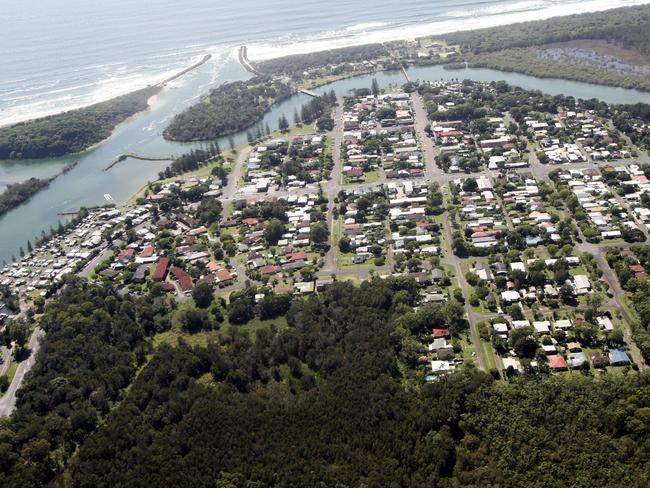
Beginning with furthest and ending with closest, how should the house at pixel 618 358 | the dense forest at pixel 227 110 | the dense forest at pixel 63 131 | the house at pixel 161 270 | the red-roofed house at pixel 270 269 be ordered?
the dense forest at pixel 63 131 < the dense forest at pixel 227 110 < the house at pixel 161 270 < the red-roofed house at pixel 270 269 < the house at pixel 618 358

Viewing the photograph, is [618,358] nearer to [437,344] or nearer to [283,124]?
[437,344]

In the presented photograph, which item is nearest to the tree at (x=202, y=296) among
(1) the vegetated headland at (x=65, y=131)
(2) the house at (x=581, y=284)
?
(2) the house at (x=581, y=284)

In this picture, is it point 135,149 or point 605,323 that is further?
point 135,149

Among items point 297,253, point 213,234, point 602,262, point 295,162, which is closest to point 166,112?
point 295,162

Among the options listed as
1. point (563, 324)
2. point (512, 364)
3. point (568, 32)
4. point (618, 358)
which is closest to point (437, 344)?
point (512, 364)

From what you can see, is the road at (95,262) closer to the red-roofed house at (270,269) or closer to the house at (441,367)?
the red-roofed house at (270,269)

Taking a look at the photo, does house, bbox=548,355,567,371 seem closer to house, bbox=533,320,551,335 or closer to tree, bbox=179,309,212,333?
house, bbox=533,320,551,335

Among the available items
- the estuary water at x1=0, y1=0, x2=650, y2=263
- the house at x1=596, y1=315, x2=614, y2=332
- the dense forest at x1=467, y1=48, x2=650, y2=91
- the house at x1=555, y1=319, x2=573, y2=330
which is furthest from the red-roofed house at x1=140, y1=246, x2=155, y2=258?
the dense forest at x1=467, y1=48, x2=650, y2=91

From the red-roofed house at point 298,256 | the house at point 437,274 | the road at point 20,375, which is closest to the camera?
the road at point 20,375
